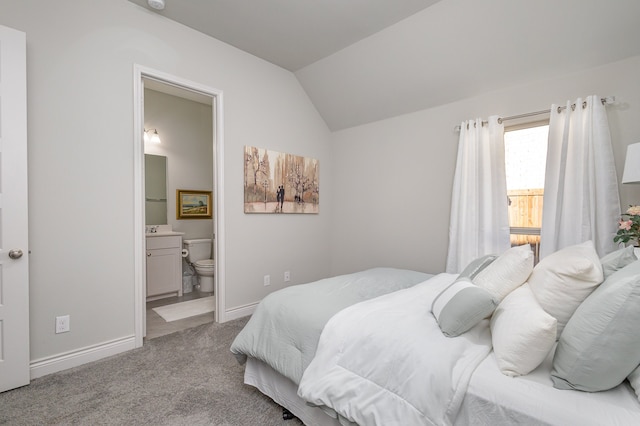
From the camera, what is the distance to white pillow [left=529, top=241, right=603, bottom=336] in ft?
3.69

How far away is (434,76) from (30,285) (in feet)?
12.3

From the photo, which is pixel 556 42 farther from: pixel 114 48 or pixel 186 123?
pixel 186 123

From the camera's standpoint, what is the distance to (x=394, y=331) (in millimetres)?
1370

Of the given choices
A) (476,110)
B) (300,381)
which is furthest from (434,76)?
(300,381)

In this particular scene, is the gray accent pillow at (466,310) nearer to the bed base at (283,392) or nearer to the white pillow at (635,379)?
the white pillow at (635,379)

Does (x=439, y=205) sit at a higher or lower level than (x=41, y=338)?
higher

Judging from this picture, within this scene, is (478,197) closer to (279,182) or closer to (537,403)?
(279,182)

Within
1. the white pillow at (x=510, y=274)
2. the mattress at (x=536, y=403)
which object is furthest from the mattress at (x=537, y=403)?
the white pillow at (x=510, y=274)

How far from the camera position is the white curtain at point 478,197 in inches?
114

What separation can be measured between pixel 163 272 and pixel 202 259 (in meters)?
0.62

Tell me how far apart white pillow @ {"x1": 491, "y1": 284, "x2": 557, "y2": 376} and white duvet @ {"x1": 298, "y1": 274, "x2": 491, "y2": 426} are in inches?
4.1

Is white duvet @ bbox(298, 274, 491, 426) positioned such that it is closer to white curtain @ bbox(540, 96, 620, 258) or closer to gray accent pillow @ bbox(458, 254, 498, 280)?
gray accent pillow @ bbox(458, 254, 498, 280)

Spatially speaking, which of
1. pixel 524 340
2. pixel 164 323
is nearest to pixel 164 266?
pixel 164 323

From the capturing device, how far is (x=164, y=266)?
13.3 ft
